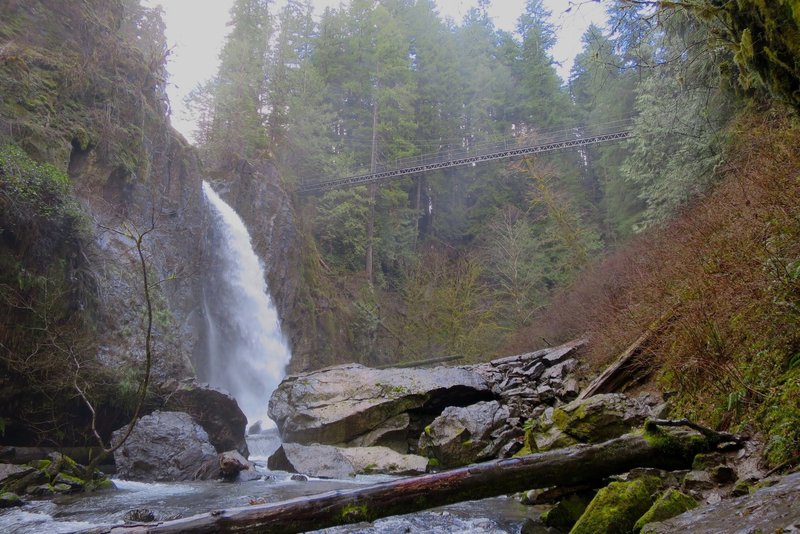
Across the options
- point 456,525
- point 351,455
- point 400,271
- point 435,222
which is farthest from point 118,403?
point 435,222

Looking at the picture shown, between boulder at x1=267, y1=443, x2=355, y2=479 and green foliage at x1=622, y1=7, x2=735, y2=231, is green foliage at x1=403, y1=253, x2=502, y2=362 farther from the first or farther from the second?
boulder at x1=267, y1=443, x2=355, y2=479

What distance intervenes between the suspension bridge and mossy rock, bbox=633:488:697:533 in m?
20.7

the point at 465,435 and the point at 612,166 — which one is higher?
the point at 612,166

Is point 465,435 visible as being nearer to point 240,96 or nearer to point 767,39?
point 767,39

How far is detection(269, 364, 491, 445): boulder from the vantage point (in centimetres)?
1077

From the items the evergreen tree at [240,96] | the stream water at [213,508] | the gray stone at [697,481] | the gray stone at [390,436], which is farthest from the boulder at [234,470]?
the evergreen tree at [240,96]

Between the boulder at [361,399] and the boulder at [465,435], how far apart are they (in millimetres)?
1629

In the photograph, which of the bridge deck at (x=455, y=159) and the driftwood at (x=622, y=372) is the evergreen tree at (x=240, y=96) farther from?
the driftwood at (x=622, y=372)

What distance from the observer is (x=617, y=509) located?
136 inches

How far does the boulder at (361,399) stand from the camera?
10773 millimetres

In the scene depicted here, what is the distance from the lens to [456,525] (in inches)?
198

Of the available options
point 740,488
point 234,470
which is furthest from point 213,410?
point 740,488

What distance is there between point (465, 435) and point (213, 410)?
6234 millimetres

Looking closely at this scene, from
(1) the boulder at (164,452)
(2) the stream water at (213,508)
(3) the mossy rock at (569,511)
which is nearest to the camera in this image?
(3) the mossy rock at (569,511)
